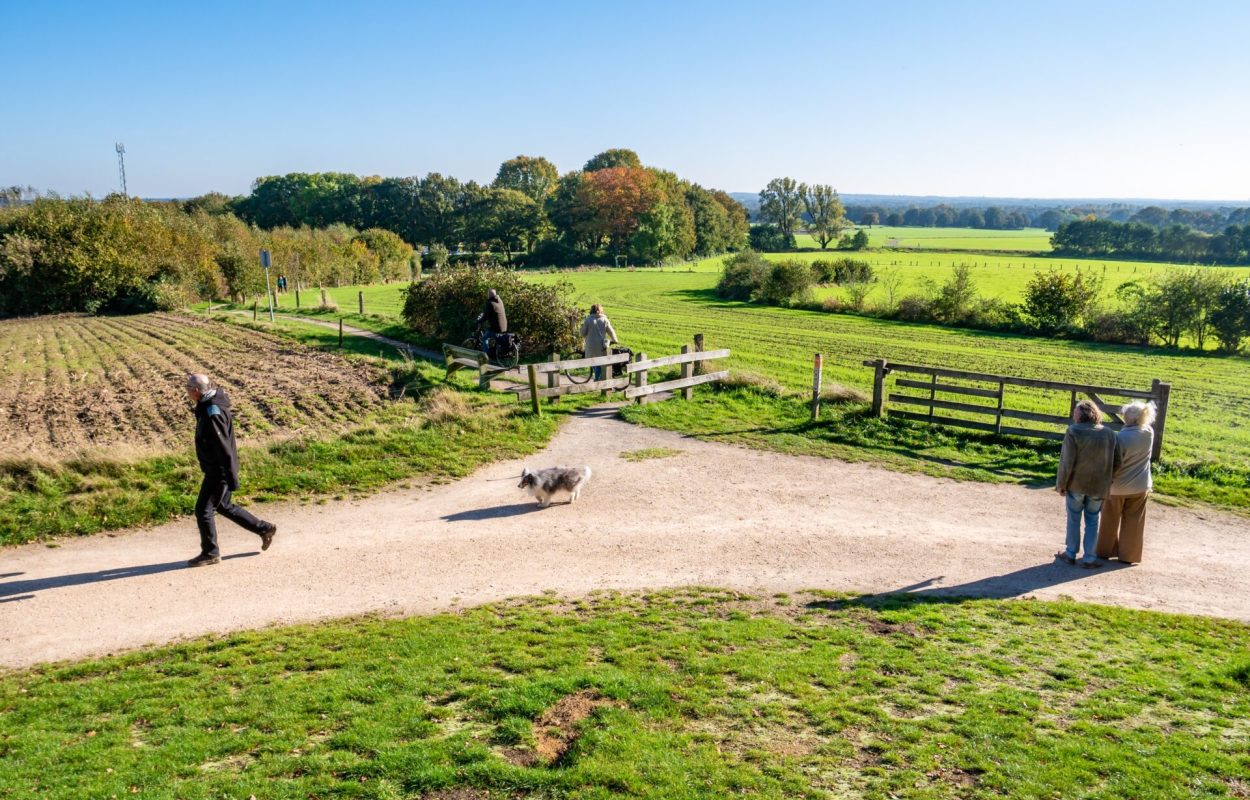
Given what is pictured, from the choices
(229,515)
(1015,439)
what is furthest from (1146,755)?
(1015,439)

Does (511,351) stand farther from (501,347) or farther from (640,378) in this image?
(640,378)

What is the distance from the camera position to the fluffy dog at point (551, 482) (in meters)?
11.4

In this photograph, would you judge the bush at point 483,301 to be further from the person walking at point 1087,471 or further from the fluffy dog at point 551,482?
the person walking at point 1087,471

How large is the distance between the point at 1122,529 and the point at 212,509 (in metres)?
11.1

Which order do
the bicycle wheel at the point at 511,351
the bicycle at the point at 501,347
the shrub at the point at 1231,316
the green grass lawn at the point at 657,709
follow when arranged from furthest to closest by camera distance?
1. the shrub at the point at 1231,316
2. the bicycle wheel at the point at 511,351
3. the bicycle at the point at 501,347
4. the green grass lawn at the point at 657,709

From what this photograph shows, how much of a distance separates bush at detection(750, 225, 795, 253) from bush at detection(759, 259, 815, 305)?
6076 centimetres

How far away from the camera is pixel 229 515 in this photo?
9180 millimetres

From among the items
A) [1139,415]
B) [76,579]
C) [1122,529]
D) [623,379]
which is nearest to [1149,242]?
[623,379]

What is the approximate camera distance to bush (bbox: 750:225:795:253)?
111 m

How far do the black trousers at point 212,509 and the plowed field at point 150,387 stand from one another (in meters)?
4.43

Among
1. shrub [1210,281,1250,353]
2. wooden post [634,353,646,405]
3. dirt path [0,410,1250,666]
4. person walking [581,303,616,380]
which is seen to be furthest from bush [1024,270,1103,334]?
dirt path [0,410,1250,666]

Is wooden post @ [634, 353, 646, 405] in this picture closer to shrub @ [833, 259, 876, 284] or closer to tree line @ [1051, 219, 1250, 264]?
shrub @ [833, 259, 876, 284]

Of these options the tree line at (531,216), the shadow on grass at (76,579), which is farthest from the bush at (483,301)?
the tree line at (531,216)

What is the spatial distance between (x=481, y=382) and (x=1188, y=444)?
1544 cm
